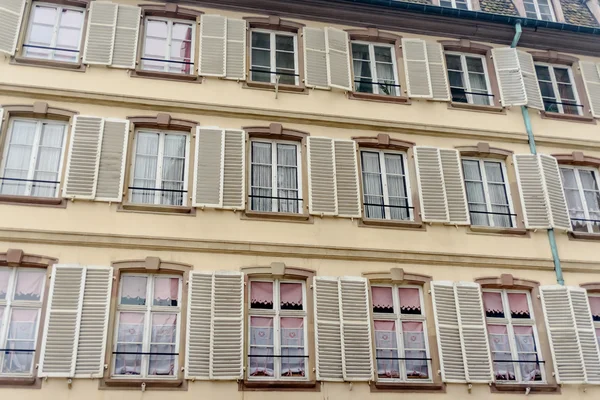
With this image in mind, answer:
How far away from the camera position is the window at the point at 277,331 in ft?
36.7

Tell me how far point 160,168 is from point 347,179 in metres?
3.56

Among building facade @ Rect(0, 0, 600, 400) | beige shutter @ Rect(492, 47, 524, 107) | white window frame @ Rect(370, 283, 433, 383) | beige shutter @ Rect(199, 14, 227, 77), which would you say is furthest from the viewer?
beige shutter @ Rect(492, 47, 524, 107)

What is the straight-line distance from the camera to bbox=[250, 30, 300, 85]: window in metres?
13.8

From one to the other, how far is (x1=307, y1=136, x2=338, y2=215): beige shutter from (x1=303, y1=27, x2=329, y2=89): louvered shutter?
1.38m

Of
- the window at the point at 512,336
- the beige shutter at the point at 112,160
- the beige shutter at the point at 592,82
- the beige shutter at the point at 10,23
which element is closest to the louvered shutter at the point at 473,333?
the window at the point at 512,336

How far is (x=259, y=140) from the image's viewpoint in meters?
13.1

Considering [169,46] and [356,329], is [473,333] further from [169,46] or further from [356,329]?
[169,46]

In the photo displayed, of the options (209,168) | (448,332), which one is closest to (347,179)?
(209,168)

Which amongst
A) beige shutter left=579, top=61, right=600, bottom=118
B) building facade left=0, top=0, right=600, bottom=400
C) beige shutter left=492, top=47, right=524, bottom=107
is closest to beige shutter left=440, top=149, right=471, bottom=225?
building facade left=0, top=0, right=600, bottom=400

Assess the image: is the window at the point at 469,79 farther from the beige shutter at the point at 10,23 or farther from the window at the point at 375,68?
the beige shutter at the point at 10,23

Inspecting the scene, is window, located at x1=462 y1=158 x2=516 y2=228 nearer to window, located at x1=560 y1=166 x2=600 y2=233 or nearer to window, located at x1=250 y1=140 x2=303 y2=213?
window, located at x1=560 y1=166 x2=600 y2=233

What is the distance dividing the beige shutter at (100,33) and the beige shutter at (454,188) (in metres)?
6.96

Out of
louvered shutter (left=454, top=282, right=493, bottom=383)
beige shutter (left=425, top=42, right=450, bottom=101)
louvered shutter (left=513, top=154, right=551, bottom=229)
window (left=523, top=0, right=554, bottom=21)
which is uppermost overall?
window (left=523, top=0, right=554, bottom=21)

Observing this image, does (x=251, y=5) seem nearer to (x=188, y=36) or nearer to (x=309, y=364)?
(x=188, y=36)
